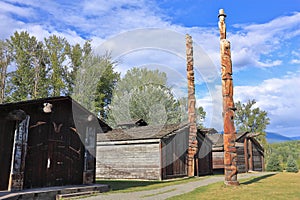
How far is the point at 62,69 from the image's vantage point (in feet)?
136

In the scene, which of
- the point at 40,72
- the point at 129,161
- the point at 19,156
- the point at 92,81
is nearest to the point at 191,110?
the point at 129,161

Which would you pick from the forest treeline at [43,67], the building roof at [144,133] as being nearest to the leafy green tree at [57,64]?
the forest treeline at [43,67]

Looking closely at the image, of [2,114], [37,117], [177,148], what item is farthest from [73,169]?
[177,148]

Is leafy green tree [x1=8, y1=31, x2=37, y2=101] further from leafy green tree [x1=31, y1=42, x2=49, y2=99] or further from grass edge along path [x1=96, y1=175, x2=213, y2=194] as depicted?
grass edge along path [x1=96, y1=175, x2=213, y2=194]

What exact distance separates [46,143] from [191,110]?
1526cm

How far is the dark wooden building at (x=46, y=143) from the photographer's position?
430 inches

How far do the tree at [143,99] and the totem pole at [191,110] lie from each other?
567 inches

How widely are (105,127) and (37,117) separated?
4023 millimetres

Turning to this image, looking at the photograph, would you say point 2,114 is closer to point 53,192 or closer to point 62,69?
point 53,192

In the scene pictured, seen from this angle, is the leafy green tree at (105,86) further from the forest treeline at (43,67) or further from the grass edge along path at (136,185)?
the grass edge along path at (136,185)

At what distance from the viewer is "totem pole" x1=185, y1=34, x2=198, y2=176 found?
24641 mm

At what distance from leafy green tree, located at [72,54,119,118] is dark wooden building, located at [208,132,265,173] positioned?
17.4 meters

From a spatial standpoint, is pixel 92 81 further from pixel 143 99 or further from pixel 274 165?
pixel 274 165

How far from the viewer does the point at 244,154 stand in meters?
32.3
